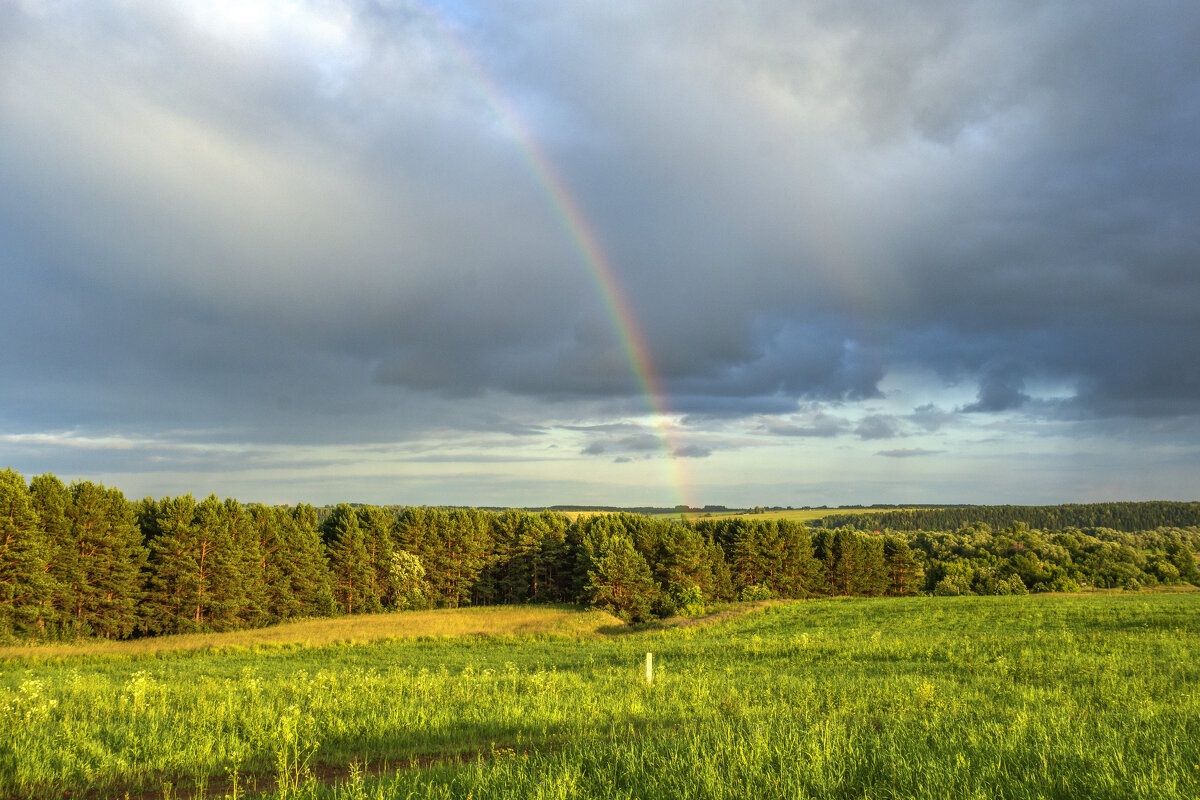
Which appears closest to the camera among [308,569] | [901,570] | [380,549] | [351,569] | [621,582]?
[308,569]

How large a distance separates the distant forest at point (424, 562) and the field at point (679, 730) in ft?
101

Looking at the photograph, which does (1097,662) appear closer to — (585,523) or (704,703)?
(704,703)

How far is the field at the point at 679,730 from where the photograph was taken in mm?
5629

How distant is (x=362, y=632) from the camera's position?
136 ft

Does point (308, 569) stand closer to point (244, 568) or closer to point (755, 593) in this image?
point (244, 568)

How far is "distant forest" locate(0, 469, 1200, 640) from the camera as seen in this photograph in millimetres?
44500

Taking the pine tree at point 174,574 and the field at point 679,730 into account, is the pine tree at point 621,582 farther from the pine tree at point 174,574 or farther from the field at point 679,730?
the field at point 679,730

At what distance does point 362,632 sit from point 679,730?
38.3 m

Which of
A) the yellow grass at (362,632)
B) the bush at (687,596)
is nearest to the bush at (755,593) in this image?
the bush at (687,596)

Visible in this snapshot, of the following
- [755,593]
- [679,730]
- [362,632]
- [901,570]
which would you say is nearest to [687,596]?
[755,593]

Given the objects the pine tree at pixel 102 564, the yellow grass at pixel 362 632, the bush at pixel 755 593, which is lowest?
the bush at pixel 755 593

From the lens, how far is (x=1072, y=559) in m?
88.1

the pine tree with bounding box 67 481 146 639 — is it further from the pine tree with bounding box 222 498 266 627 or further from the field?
the field

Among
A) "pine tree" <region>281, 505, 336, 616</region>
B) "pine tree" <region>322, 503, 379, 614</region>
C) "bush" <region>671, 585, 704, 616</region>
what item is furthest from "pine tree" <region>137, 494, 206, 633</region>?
"bush" <region>671, 585, 704, 616</region>
